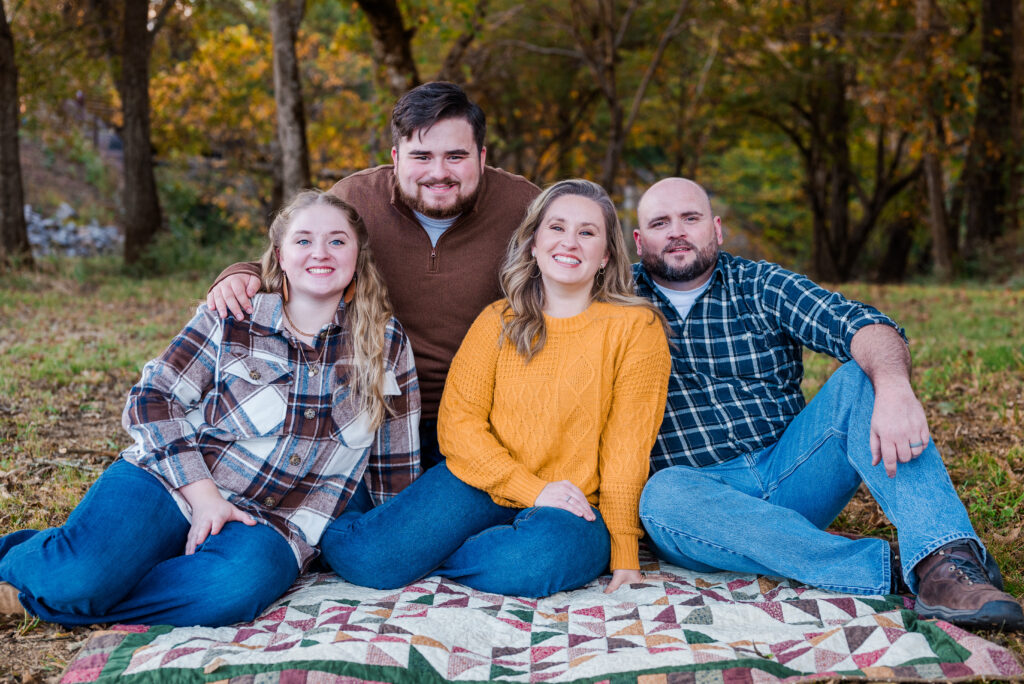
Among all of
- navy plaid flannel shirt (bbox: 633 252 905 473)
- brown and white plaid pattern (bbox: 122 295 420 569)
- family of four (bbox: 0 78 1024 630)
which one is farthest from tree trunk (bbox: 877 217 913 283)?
brown and white plaid pattern (bbox: 122 295 420 569)

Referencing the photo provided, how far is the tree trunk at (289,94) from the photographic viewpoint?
11.2 metres

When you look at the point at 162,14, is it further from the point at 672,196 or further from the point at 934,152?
the point at 672,196

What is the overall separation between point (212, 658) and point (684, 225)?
2.26 m

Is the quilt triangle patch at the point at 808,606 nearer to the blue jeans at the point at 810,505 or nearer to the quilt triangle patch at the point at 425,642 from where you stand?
the blue jeans at the point at 810,505

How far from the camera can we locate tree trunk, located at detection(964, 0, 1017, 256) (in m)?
13.4

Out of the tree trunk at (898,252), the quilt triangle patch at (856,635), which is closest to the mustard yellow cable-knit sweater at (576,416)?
the quilt triangle patch at (856,635)

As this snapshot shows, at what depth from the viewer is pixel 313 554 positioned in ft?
10.2

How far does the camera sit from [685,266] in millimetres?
3422

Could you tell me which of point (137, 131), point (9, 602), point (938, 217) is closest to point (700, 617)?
point (9, 602)

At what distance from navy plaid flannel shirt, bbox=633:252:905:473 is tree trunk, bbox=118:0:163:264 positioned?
36.5 ft

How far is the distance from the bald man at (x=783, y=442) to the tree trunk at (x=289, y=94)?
8.58m

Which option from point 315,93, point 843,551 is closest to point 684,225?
point 843,551

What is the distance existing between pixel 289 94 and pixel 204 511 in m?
9.51

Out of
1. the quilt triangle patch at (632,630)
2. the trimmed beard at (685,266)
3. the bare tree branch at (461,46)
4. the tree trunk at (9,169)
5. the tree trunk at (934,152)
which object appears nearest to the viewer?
the quilt triangle patch at (632,630)
